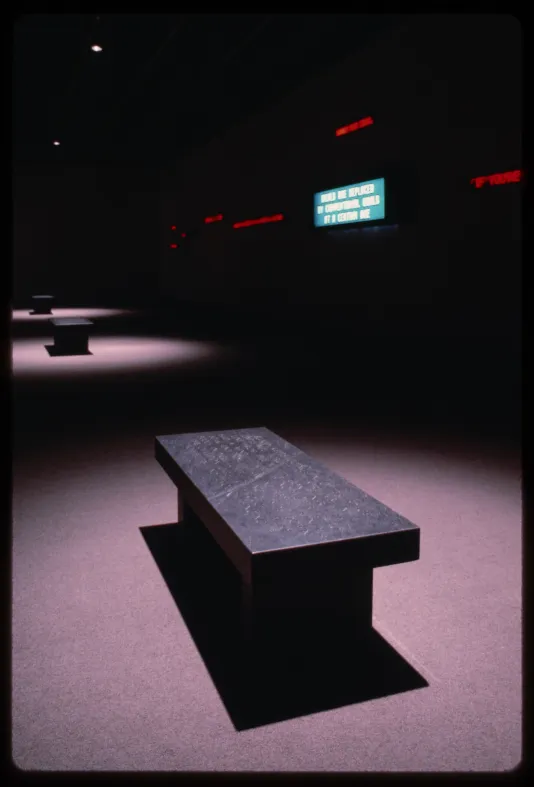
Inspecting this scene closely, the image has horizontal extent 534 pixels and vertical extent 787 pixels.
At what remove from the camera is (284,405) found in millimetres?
6555

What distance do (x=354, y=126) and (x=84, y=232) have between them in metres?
16.2

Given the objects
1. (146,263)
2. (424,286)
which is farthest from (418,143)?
(146,263)

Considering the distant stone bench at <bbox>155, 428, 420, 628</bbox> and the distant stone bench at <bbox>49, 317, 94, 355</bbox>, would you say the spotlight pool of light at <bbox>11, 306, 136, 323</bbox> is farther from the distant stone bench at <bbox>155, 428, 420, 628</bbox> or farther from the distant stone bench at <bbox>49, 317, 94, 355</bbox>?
the distant stone bench at <bbox>155, 428, 420, 628</bbox>

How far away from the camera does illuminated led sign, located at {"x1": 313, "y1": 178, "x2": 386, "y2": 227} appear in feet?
35.5

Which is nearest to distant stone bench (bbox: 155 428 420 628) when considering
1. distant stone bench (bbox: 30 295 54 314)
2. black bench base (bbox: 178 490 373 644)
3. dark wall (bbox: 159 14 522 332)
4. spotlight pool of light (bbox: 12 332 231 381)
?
black bench base (bbox: 178 490 373 644)

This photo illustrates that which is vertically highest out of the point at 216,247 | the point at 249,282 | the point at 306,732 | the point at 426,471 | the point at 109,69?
the point at 109,69

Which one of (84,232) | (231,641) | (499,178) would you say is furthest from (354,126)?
(84,232)

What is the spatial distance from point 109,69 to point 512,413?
11067mm

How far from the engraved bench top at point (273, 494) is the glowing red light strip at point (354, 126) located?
9547mm

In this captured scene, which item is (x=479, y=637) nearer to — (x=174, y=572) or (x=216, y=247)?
(x=174, y=572)

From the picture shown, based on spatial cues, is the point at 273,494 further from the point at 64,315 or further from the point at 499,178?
the point at 64,315

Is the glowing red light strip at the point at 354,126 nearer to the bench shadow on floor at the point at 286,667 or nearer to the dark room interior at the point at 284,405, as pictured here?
the dark room interior at the point at 284,405

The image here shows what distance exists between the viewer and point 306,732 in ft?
6.15

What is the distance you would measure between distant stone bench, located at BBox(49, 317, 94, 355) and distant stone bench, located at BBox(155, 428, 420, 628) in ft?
25.8
